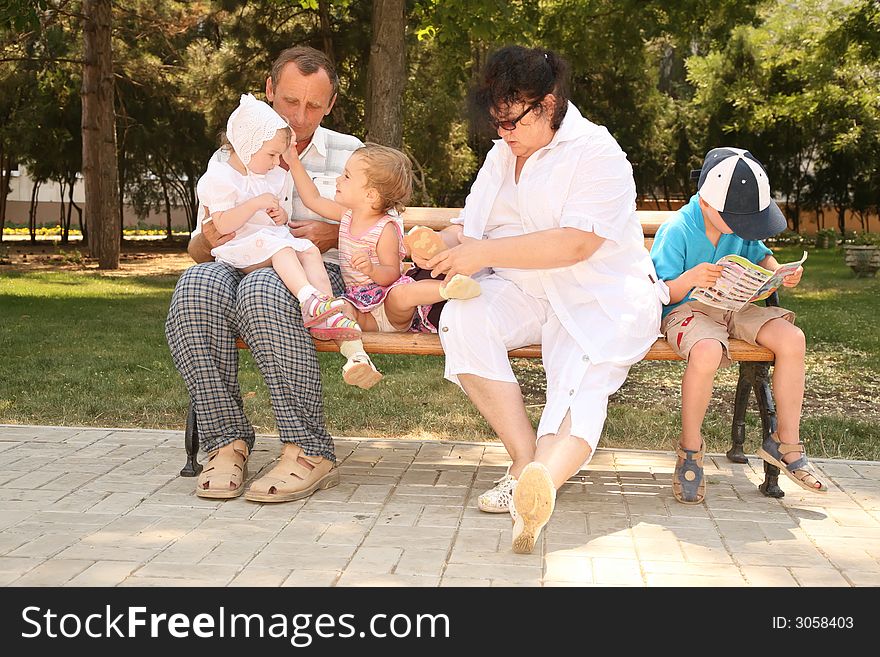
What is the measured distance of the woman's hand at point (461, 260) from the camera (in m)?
3.83

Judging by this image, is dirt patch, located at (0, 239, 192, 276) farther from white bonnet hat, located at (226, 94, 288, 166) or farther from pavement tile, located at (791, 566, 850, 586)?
pavement tile, located at (791, 566, 850, 586)

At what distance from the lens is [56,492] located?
4090mm

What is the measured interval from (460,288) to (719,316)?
112 cm

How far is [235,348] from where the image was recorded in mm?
4133

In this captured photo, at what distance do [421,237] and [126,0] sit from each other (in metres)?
18.1

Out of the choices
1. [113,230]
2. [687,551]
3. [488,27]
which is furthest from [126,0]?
[687,551]

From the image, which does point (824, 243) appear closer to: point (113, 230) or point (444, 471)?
point (113, 230)

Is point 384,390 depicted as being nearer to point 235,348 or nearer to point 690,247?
point 235,348

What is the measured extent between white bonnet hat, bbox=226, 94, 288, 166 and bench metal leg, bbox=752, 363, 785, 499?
215 centimetres

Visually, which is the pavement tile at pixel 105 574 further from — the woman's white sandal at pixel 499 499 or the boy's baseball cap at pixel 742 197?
the boy's baseball cap at pixel 742 197

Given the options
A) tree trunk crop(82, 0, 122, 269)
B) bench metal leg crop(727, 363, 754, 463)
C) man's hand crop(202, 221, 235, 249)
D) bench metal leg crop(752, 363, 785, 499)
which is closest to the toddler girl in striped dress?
man's hand crop(202, 221, 235, 249)

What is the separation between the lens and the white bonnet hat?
412 centimetres

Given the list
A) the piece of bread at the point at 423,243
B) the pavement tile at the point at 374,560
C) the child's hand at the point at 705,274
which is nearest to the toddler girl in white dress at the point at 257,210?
the piece of bread at the point at 423,243

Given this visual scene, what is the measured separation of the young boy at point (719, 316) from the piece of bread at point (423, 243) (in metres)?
0.95
